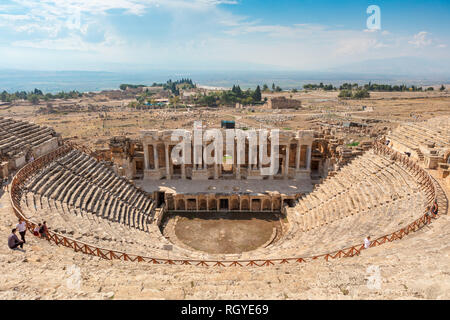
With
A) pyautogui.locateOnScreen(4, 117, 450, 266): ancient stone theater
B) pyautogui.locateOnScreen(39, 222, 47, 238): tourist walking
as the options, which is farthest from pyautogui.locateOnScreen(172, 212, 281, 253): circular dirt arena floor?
pyautogui.locateOnScreen(39, 222, 47, 238): tourist walking

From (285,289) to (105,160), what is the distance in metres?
25.7

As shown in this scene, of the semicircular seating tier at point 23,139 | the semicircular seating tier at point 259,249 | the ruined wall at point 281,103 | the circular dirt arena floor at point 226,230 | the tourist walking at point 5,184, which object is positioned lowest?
the circular dirt arena floor at point 226,230

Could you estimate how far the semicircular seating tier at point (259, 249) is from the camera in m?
17.1

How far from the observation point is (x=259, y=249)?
22219mm

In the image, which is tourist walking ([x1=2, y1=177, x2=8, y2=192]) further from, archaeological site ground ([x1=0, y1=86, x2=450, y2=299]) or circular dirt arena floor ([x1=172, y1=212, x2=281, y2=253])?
circular dirt arena floor ([x1=172, y1=212, x2=281, y2=253])

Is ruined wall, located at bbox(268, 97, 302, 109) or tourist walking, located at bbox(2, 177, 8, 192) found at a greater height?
ruined wall, located at bbox(268, 97, 302, 109)

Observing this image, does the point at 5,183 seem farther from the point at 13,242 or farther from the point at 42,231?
the point at 13,242

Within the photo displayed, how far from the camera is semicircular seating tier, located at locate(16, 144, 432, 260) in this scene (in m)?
17.1

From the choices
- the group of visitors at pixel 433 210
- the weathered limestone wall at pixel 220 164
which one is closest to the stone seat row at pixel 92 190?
the weathered limestone wall at pixel 220 164

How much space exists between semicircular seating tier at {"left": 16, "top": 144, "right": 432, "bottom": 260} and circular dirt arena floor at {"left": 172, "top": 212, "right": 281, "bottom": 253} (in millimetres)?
1622

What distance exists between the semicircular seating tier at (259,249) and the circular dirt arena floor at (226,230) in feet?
5.32

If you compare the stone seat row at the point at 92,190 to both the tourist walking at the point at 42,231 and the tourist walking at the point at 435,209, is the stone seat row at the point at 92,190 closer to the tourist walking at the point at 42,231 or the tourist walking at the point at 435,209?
the tourist walking at the point at 42,231

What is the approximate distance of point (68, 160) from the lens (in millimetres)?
25609
